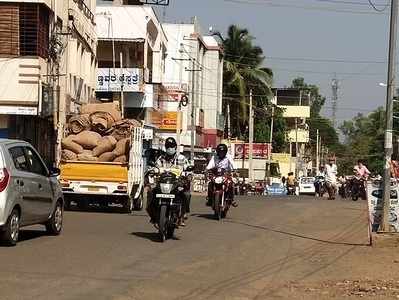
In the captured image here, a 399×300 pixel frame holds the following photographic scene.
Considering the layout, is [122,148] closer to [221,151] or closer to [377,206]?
[221,151]

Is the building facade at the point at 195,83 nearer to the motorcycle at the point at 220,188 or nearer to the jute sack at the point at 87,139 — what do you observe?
the jute sack at the point at 87,139

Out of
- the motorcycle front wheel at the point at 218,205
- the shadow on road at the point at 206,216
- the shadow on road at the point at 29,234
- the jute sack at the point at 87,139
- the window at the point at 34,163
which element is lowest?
the shadow on road at the point at 206,216

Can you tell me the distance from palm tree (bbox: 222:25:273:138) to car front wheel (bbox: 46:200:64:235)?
2344 inches

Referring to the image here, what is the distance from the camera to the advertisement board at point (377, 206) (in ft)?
52.0

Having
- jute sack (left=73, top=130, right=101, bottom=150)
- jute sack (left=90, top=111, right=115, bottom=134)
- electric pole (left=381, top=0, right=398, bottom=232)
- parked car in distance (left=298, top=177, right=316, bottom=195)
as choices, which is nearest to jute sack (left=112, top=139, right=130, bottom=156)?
jute sack (left=73, top=130, right=101, bottom=150)

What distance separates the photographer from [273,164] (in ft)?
298

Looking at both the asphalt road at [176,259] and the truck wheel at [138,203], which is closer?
the asphalt road at [176,259]

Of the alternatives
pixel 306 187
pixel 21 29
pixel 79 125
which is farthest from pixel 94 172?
pixel 306 187

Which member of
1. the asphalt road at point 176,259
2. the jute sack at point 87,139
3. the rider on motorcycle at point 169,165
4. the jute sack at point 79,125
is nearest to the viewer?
the asphalt road at point 176,259

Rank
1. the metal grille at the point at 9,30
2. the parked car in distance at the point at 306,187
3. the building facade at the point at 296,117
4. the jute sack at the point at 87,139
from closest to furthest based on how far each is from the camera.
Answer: the jute sack at the point at 87,139 → the metal grille at the point at 9,30 → the parked car in distance at the point at 306,187 → the building facade at the point at 296,117

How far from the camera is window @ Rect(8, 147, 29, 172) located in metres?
13.2

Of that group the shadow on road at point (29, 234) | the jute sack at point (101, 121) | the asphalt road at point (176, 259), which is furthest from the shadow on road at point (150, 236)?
the jute sack at point (101, 121)

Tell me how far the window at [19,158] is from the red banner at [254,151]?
61.5m

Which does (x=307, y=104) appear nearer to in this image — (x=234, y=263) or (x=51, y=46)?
(x=51, y=46)
